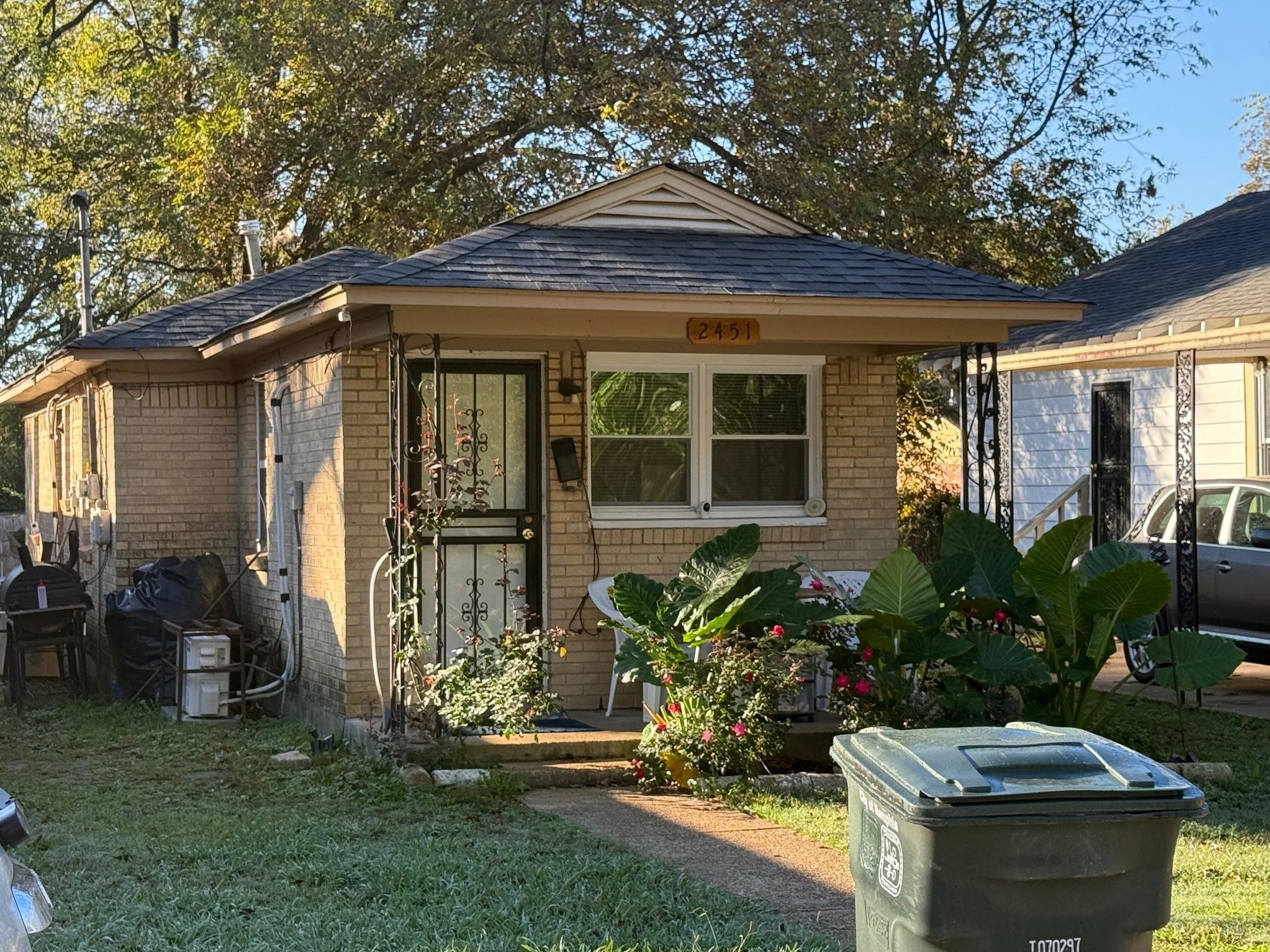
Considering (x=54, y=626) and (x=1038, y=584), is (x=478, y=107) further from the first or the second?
(x=1038, y=584)

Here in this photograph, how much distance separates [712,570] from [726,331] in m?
1.83

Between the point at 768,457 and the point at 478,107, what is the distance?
35.9ft

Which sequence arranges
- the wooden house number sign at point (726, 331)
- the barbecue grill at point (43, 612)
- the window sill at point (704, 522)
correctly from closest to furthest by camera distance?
1. the wooden house number sign at point (726, 331)
2. the window sill at point (704, 522)
3. the barbecue grill at point (43, 612)

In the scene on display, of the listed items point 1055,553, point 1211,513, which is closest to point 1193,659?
point 1055,553

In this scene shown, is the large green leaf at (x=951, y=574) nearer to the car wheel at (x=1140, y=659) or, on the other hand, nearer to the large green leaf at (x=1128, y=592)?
the large green leaf at (x=1128, y=592)

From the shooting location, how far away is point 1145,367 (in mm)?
16438

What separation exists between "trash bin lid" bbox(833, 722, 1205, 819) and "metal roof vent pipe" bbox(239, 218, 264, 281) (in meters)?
13.6

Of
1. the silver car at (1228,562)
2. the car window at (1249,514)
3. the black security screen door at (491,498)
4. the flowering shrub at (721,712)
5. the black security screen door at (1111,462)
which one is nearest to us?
the flowering shrub at (721,712)

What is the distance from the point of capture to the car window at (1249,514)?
41.9ft

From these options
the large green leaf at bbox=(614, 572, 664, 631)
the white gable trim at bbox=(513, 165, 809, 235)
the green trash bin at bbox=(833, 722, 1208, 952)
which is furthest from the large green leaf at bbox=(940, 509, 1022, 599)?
the green trash bin at bbox=(833, 722, 1208, 952)

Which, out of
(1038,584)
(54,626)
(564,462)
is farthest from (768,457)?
(54,626)

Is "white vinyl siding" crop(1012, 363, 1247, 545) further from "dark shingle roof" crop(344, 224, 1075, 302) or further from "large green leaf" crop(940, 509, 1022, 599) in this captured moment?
"large green leaf" crop(940, 509, 1022, 599)

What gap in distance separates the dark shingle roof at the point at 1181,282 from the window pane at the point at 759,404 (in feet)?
10.5

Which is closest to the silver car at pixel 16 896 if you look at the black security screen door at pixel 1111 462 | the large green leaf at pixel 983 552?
the large green leaf at pixel 983 552
